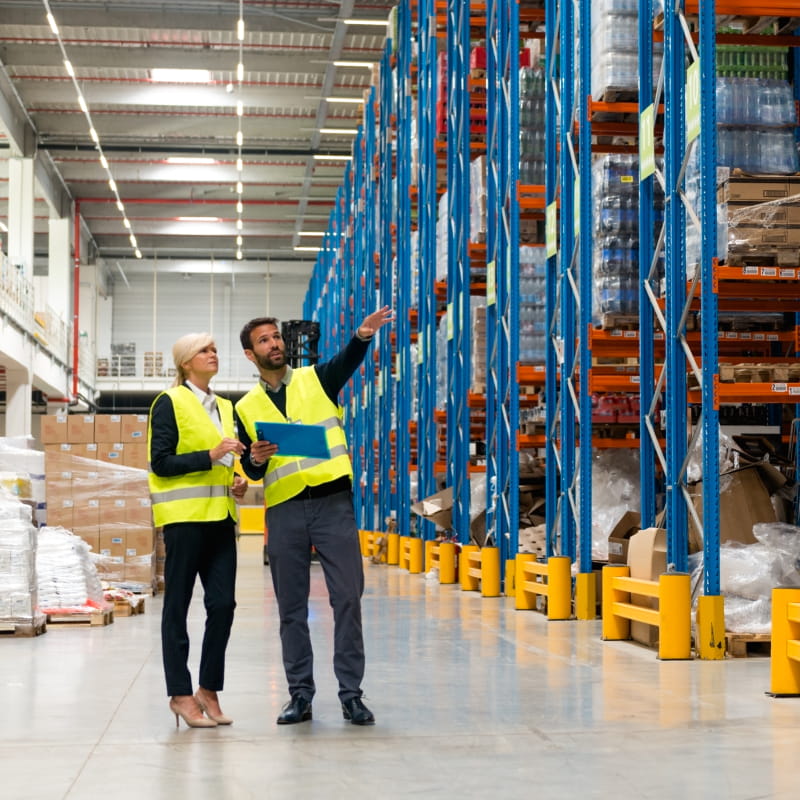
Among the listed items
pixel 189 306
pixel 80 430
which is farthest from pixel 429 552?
pixel 189 306

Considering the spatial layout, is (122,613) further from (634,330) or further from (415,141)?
(415,141)

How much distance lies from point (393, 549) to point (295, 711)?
41.6 feet

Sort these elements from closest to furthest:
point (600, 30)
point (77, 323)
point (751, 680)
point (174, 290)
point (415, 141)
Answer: point (751, 680), point (600, 30), point (415, 141), point (77, 323), point (174, 290)

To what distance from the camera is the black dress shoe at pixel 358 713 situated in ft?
15.4

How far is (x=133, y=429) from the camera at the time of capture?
41.2ft

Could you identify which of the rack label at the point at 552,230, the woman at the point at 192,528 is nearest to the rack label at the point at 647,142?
the rack label at the point at 552,230

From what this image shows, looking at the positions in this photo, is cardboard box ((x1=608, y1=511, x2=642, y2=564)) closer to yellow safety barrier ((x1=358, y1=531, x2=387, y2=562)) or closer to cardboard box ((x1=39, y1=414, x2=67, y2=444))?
cardboard box ((x1=39, y1=414, x2=67, y2=444))

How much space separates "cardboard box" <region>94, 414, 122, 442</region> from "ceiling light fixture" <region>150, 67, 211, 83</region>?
1238cm

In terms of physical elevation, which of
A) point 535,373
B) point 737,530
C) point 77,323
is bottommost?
point 737,530

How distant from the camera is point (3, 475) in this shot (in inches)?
390

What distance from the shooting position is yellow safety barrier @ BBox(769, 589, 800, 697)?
5.28 metres

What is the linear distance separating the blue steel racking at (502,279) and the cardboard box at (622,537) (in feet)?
6.68

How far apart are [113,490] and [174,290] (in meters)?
29.8

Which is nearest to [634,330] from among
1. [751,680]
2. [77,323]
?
[751,680]
